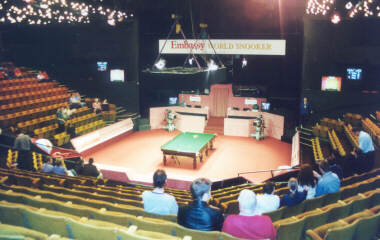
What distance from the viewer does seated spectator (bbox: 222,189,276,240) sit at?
2877 mm

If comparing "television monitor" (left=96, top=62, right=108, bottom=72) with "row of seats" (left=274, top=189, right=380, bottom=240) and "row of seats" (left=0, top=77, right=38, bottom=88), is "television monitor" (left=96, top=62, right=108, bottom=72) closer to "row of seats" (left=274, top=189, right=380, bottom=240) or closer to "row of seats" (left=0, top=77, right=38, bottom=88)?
"row of seats" (left=0, top=77, right=38, bottom=88)

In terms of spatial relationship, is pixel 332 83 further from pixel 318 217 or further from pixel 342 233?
pixel 342 233

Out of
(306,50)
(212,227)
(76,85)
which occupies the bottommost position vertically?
(212,227)

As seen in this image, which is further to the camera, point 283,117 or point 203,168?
point 283,117

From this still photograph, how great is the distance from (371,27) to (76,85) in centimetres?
1474

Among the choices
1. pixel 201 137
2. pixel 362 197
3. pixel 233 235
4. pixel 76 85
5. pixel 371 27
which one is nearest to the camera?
pixel 233 235

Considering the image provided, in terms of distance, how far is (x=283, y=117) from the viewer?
13.9m

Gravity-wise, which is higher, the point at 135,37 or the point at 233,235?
the point at 135,37

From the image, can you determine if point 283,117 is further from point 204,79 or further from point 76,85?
point 76,85

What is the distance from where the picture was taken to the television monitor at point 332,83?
14.6m

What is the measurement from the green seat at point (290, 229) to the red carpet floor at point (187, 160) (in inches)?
235

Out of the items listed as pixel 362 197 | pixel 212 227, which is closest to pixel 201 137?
pixel 362 197

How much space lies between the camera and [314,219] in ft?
11.4

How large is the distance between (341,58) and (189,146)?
8503 millimetres
